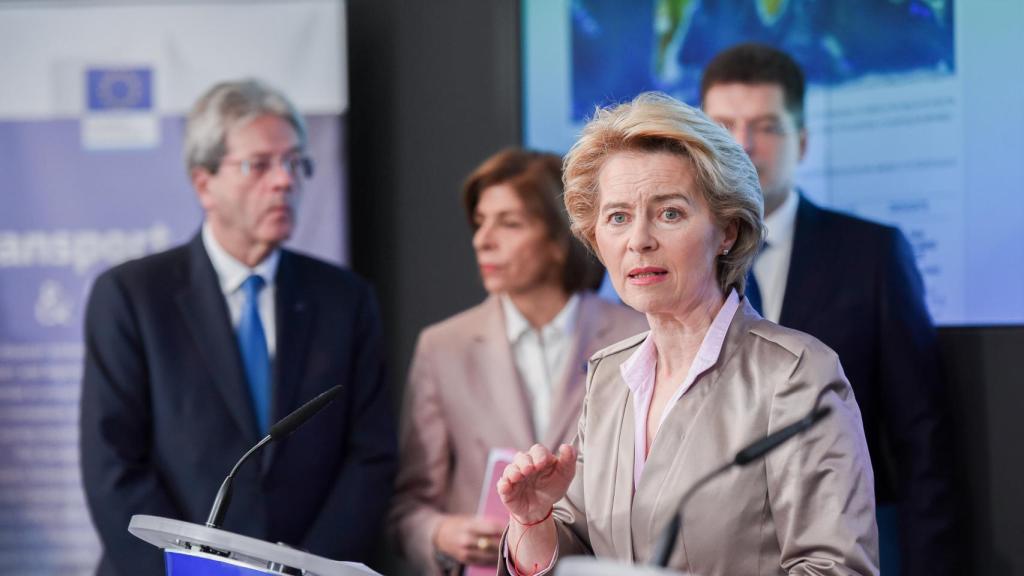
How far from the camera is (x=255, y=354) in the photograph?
3.60 meters

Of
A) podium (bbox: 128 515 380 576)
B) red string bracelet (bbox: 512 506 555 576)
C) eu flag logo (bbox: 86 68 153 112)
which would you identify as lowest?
red string bracelet (bbox: 512 506 555 576)

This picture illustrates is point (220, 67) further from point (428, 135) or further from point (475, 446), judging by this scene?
point (475, 446)

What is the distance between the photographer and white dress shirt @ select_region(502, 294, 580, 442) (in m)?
3.50

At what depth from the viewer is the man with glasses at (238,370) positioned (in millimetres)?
3357

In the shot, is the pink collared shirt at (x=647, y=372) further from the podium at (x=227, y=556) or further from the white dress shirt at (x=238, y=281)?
the white dress shirt at (x=238, y=281)

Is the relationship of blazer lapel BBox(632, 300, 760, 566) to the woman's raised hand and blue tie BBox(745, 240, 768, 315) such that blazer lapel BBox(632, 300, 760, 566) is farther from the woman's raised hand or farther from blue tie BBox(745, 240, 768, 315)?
blue tie BBox(745, 240, 768, 315)

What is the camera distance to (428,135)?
4344 millimetres

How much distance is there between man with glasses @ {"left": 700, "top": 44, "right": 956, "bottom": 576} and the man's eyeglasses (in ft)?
4.26

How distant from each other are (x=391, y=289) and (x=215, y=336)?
3.26 ft

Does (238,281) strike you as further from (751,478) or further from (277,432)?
(751,478)

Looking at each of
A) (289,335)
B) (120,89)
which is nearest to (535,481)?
(289,335)

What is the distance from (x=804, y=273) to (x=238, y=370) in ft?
5.37

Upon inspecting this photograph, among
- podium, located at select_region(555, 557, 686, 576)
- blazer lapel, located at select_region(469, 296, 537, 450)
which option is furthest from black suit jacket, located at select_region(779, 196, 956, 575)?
podium, located at select_region(555, 557, 686, 576)

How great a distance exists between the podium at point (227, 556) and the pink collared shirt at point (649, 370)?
0.54 metres
